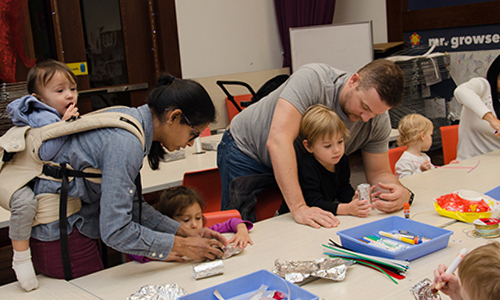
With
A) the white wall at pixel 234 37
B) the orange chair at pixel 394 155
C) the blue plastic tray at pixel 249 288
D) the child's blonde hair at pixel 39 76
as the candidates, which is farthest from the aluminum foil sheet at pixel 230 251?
the white wall at pixel 234 37

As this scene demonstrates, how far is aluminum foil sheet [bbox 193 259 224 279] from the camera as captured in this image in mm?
1434

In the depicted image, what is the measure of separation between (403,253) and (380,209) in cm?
55

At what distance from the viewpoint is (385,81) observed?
6.17ft

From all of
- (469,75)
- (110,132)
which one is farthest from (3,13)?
(469,75)

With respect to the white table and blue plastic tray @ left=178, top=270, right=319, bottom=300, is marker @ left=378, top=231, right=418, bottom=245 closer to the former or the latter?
the white table

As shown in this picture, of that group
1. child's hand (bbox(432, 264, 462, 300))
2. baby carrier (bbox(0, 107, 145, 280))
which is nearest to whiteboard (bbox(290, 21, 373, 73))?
A: baby carrier (bbox(0, 107, 145, 280))

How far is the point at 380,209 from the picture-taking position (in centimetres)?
197

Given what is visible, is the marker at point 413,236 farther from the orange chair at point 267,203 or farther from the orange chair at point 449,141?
the orange chair at point 449,141

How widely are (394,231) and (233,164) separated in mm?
834

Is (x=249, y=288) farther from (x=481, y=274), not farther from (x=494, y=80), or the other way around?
(x=494, y=80)

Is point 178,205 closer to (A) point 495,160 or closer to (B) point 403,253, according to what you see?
(B) point 403,253

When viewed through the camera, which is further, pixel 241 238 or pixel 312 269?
pixel 241 238

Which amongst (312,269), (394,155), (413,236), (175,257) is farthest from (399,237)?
(394,155)

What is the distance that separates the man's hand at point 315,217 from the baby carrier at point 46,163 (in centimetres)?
74
